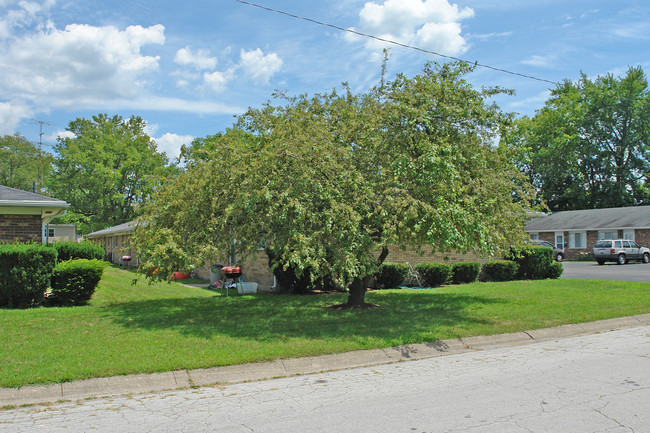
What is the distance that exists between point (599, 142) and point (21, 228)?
54239 mm

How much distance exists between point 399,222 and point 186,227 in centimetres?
468

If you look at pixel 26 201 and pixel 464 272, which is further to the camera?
pixel 464 272

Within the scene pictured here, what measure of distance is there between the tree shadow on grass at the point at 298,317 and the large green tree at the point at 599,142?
135ft

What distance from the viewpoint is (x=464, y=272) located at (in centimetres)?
1927

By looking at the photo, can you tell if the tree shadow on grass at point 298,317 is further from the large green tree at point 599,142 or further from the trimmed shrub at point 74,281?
the large green tree at point 599,142

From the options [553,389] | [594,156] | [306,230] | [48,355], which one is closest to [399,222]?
[306,230]

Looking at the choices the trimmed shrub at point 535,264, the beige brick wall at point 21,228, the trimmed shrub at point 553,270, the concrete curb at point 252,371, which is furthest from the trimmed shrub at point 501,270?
the beige brick wall at point 21,228

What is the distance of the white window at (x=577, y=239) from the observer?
140 ft

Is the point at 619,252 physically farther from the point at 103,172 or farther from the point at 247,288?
the point at 103,172

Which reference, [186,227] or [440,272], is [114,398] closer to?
[186,227]

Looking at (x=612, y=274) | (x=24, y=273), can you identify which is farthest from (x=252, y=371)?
(x=612, y=274)

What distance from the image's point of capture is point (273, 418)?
519cm

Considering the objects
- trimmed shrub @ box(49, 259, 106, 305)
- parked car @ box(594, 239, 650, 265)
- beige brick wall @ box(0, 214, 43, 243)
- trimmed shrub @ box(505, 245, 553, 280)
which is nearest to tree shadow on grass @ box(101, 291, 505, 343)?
trimmed shrub @ box(49, 259, 106, 305)

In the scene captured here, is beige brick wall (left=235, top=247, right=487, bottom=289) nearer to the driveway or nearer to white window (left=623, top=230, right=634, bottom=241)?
the driveway
